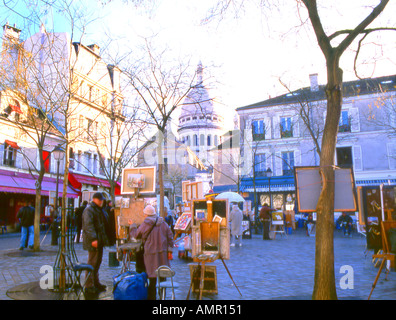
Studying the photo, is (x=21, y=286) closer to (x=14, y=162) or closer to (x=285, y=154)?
(x=14, y=162)

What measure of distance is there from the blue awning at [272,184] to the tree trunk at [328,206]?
23.4m

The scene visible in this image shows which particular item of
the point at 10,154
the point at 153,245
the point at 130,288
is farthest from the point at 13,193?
the point at 130,288

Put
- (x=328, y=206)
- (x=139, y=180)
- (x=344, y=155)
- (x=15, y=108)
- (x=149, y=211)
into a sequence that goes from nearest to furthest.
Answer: (x=328, y=206) → (x=149, y=211) → (x=139, y=180) → (x=15, y=108) → (x=344, y=155)

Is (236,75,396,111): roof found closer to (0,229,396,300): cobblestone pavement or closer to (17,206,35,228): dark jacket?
(0,229,396,300): cobblestone pavement

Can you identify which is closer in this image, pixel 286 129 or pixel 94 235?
pixel 94 235

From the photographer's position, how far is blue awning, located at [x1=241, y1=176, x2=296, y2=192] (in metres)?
28.4

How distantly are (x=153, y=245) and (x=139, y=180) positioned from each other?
2164mm

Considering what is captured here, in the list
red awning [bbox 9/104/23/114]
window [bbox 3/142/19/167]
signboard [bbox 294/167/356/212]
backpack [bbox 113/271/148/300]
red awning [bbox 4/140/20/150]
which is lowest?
backpack [bbox 113/271/148/300]

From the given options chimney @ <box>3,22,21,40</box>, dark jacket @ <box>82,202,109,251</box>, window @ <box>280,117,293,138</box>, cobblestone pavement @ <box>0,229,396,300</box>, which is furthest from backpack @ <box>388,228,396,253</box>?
window @ <box>280,117,293,138</box>

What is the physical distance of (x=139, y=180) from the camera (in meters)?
7.43

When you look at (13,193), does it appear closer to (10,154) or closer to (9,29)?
(10,154)

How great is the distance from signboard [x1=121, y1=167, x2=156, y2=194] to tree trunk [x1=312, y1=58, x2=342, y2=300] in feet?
12.4
